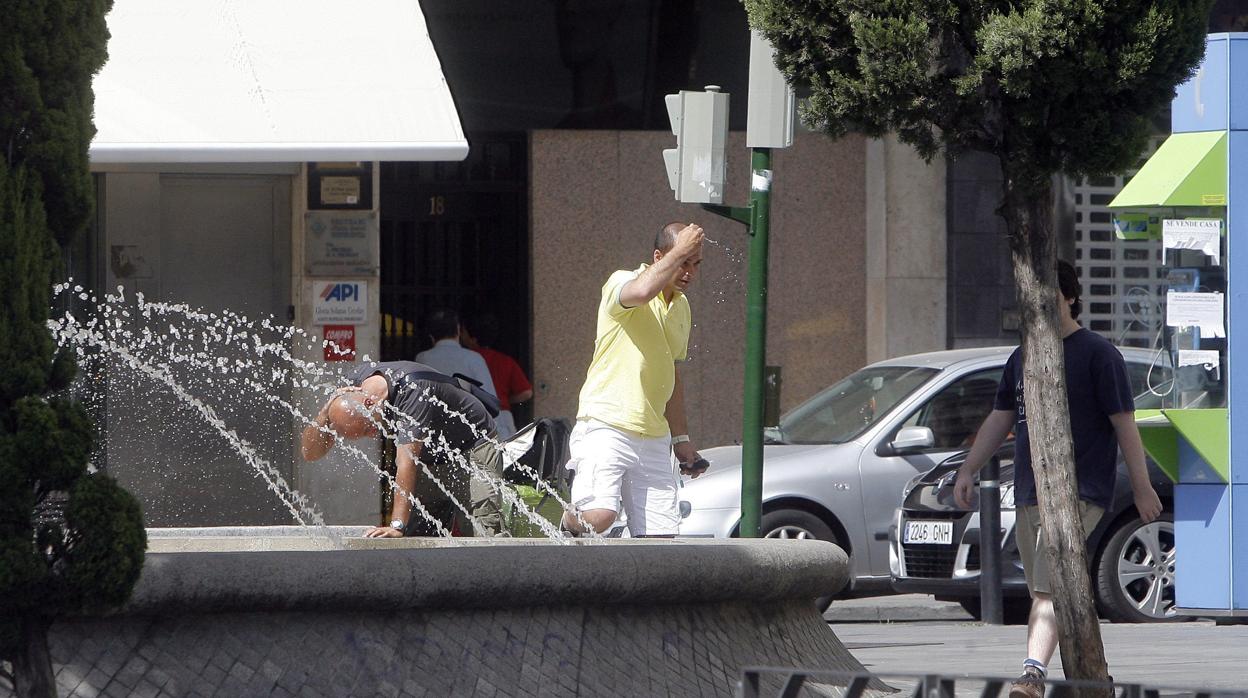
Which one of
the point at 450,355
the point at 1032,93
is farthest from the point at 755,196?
the point at 450,355

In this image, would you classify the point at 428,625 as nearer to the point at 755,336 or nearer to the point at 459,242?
the point at 755,336

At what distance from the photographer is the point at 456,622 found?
5.23 metres

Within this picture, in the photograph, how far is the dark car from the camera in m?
10.6

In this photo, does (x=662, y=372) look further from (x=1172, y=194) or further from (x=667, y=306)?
(x=1172, y=194)

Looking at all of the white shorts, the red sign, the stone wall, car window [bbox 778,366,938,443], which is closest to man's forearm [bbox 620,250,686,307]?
the white shorts

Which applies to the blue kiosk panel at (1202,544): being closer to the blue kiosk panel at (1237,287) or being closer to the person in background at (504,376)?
the blue kiosk panel at (1237,287)

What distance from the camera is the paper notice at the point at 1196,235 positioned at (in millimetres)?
9781

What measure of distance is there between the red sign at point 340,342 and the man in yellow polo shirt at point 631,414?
5.74 m

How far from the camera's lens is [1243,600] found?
9680 mm

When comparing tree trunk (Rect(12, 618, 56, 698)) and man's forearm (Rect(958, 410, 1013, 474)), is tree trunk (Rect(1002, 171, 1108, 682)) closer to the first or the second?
man's forearm (Rect(958, 410, 1013, 474))

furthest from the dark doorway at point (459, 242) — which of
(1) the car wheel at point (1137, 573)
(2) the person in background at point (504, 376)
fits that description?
(1) the car wheel at point (1137, 573)

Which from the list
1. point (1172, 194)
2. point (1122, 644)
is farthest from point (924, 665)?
point (1172, 194)

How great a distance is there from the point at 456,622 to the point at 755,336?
3403mm

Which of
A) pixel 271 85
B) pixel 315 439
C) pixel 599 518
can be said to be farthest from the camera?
pixel 271 85
